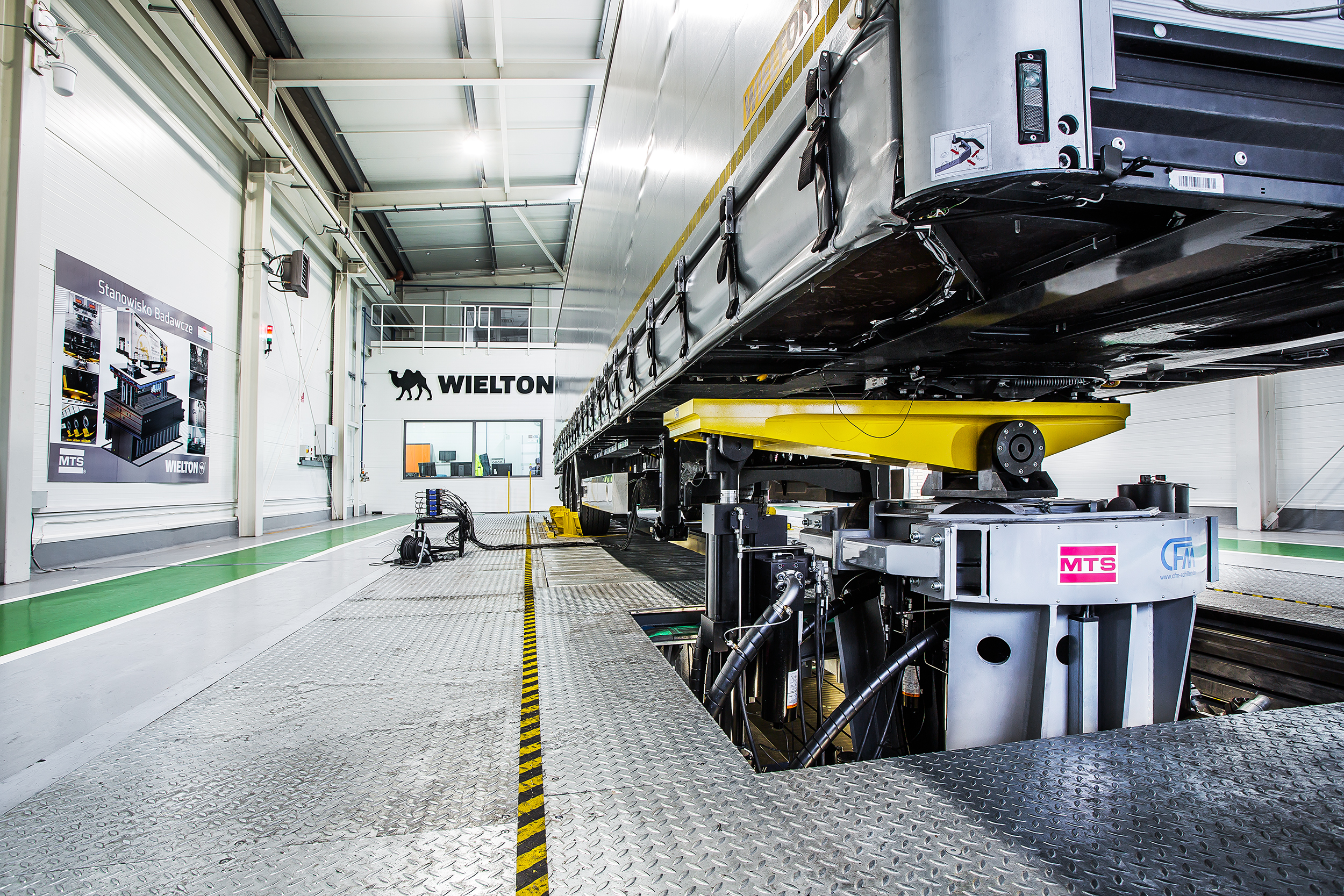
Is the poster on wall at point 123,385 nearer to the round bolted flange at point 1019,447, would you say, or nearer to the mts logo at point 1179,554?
the round bolted flange at point 1019,447

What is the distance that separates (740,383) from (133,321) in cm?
814

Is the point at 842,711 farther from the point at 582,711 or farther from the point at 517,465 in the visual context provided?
the point at 517,465

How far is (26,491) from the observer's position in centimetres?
564

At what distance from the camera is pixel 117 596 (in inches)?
197

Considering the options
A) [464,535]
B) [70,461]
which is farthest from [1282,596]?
[70,461]

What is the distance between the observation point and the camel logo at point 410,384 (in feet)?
63.5

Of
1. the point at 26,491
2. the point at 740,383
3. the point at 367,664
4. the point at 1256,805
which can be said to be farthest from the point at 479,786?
the point at 26,491

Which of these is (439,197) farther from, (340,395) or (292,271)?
(340,395)

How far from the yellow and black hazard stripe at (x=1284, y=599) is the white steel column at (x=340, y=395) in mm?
16140

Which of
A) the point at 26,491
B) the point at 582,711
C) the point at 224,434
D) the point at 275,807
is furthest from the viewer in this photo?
the point at 224,434

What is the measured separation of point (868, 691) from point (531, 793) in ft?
4.64

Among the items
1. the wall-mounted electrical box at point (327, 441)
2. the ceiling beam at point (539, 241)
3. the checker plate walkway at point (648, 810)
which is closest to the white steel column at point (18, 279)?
the checker plate walkway at point (648, 810)

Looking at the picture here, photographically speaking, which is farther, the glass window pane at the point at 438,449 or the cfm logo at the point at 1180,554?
the glass window pane at the point at 438,449

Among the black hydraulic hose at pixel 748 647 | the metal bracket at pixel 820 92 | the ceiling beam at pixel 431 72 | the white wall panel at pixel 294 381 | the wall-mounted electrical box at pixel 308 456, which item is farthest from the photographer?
the wall-mounted electrical box at pixel 308 456
